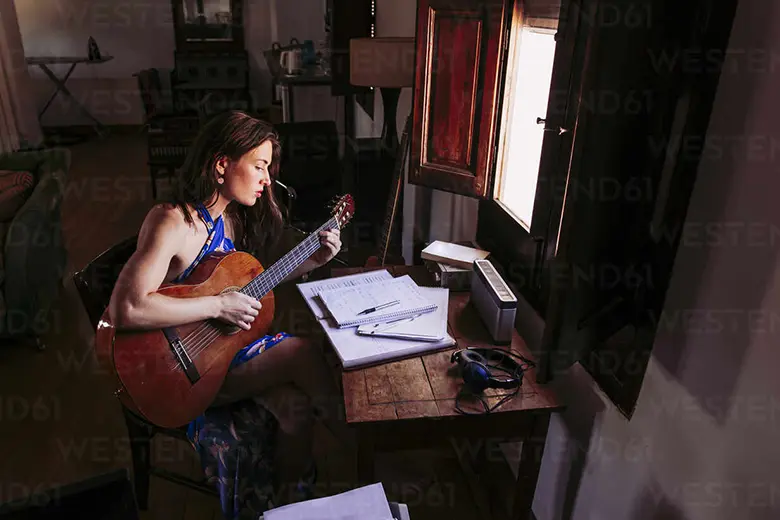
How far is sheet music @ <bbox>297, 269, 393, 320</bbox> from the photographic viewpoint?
158 cm

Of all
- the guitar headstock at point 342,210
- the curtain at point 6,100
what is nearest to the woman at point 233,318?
the guitar headstock at point 342,210

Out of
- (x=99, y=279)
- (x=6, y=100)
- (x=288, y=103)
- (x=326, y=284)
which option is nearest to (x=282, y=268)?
(x=326, y=284)

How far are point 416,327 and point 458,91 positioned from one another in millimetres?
690

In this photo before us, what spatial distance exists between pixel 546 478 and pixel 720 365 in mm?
808

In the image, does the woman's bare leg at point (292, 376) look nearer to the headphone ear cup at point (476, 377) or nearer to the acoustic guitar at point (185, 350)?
the acoustic guitar at point (185, 350)

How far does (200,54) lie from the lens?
251 inches

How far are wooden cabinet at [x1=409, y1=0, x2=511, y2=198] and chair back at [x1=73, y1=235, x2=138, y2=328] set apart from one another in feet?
2.99

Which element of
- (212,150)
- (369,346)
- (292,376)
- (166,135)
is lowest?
(292,376)

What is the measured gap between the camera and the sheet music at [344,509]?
1145 mm

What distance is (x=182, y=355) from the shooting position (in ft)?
5.04

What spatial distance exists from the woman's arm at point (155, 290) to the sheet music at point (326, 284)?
0.21 metres

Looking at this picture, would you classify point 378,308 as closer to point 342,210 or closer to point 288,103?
point 342,210

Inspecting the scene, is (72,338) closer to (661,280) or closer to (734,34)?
(661,280)

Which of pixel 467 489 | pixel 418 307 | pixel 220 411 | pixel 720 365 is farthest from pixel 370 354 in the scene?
pixel 467 489
